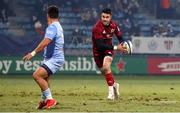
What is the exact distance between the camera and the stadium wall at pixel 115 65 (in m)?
29.8

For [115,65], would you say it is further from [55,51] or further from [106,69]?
[55,51]

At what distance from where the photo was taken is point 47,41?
12430 millimetres

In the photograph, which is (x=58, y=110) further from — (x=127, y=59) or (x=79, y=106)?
(x=127, y=59)

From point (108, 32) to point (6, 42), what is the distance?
57.8ft

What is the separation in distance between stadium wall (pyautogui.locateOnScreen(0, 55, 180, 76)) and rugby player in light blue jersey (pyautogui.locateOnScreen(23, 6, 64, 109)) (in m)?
16.9

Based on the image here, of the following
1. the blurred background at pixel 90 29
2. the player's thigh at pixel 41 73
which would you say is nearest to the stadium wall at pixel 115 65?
the blurred background at pixel 90 29

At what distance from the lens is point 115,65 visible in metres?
30.2

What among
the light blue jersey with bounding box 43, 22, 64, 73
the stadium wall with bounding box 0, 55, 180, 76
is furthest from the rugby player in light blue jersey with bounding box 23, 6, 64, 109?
the stadium wall with bounding box 0, 55, 180, 76

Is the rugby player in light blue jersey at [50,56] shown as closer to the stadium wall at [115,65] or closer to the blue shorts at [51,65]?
the blue shorts at [51,65]

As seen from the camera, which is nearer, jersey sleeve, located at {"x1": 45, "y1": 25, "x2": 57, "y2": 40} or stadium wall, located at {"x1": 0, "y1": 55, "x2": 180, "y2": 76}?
jersey sleeve, located at {"x1": 45, "y1": 25, "x2": 57, "y2": 40}

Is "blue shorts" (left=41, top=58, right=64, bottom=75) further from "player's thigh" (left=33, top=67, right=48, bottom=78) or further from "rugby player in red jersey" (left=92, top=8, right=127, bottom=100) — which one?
"rugby player in red jersey" (left=92, top=8, right=127, bottom=100)

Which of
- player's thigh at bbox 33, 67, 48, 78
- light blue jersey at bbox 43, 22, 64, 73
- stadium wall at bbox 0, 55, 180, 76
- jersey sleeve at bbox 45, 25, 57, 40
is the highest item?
jersey sleeve at bbox 45, 25, 57, 40

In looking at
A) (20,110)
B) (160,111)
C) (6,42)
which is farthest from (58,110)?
(6,42)

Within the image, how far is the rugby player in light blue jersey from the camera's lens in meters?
12.5
